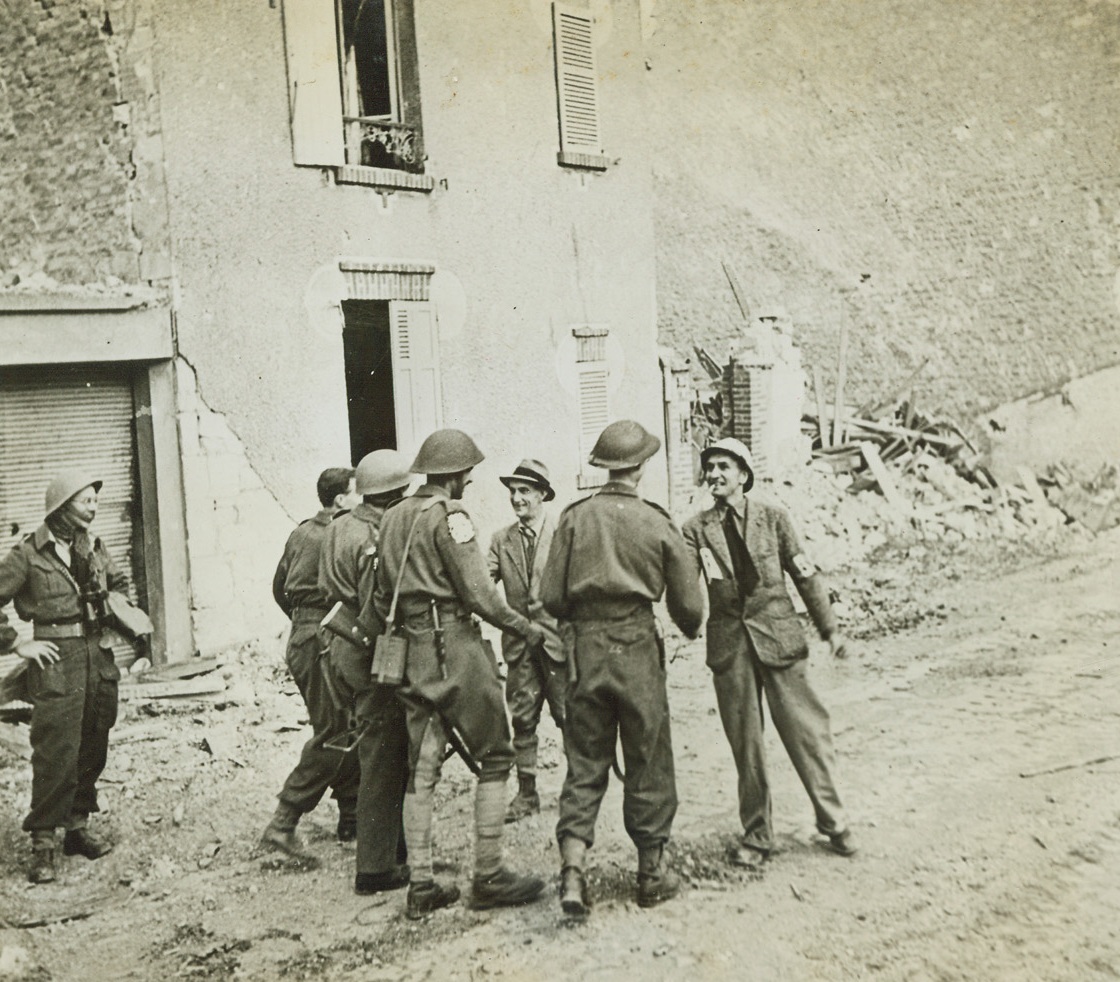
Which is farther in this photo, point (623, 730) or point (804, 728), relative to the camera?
point (804, 728)

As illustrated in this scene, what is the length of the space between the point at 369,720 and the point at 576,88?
20.5 ft

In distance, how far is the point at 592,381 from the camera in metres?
8.52

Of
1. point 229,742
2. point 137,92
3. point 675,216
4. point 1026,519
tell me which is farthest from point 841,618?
point 675,216

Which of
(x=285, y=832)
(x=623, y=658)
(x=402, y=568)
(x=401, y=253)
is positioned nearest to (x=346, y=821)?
(x=285, y=832)

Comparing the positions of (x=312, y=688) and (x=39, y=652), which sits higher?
(x=39, y=652)

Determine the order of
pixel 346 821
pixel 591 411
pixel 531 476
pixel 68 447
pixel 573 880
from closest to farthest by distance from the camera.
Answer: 1. pixel 573 880
2. pixel 346 821
3. pixel 531 476
4. pixel 68 447
5. pixel 591 411

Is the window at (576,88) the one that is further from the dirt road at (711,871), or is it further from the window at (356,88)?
the dirt road at (711,871)

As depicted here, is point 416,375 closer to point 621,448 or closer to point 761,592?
point 621,448

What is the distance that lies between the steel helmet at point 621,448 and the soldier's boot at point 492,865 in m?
1.30

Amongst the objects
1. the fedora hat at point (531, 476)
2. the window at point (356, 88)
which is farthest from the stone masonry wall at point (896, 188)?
the fedora hat at point (531, 476)

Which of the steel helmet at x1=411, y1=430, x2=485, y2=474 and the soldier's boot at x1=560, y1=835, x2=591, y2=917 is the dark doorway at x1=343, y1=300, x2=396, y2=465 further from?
the soldier's boot at x1=560, y1=835, x2=591, y2=917

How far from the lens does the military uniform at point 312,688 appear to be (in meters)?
4.48

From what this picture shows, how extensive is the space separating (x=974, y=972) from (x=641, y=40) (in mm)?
8000

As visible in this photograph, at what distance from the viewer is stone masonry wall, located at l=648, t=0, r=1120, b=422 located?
27.3ft
